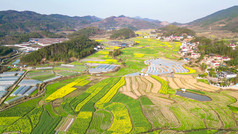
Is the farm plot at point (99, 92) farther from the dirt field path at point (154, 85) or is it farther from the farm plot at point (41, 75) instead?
the farm plot at point (41, 75)

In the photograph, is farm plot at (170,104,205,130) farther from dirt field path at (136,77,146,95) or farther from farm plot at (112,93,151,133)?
dirt field path at (136,77,146,95)

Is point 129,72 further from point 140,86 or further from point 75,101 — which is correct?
point 75,101

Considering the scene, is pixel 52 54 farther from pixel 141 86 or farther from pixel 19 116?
pixel 141 86

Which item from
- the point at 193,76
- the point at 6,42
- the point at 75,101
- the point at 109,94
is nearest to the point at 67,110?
the point at 75,101

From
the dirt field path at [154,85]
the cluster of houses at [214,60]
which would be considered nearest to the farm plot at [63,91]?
the dirt field path at [154,85]

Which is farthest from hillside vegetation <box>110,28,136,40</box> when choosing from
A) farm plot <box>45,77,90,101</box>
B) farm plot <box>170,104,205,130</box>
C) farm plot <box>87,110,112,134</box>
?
farm plot <box>87,110,112,134</box>

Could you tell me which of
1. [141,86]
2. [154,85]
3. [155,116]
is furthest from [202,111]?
[141,86]

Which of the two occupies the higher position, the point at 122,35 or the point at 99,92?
the point at 122,35

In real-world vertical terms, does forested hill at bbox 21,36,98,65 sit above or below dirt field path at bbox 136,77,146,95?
above
